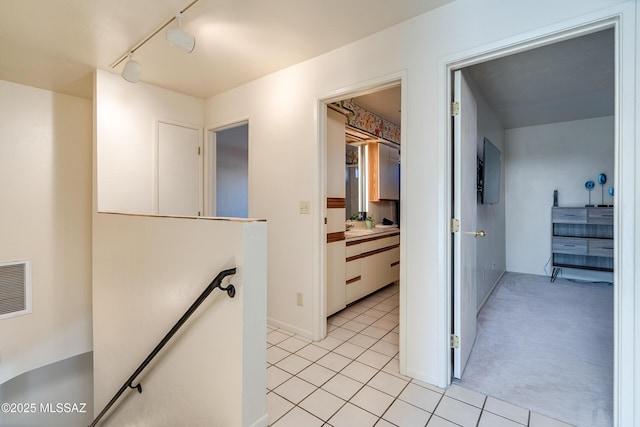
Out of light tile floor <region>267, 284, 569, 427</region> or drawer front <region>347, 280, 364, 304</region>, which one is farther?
drawer front <region>347, 280, 364, 304</region>

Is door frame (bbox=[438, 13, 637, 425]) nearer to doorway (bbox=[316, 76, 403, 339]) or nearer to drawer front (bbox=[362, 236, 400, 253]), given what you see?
doorway (bbox=[316, 76, 403, 339])

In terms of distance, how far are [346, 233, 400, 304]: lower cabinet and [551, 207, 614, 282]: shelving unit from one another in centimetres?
256

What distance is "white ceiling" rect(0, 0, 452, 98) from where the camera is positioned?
189 centimetres

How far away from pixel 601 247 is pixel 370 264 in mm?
3417

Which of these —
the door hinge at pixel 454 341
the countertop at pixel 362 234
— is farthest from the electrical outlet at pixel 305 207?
the door hinge at pixel 454 341

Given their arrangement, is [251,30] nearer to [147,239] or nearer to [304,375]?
[147,239]

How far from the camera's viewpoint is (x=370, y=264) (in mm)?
3674

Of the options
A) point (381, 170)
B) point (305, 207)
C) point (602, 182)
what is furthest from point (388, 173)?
point (602, 182)

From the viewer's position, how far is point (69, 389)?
338 cm

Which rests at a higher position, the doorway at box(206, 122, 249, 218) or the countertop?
the doorway at box(206, 122, 249, 218)

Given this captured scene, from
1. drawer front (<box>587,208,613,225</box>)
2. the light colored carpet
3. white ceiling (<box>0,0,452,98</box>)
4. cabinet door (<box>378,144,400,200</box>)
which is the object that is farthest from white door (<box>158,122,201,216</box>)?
drawer front (<box>587,208,613,225</box>)

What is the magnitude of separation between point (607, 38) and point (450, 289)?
7.26 feet

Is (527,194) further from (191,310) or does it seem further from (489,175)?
(191,310)

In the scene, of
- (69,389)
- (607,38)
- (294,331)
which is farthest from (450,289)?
(69,389)
